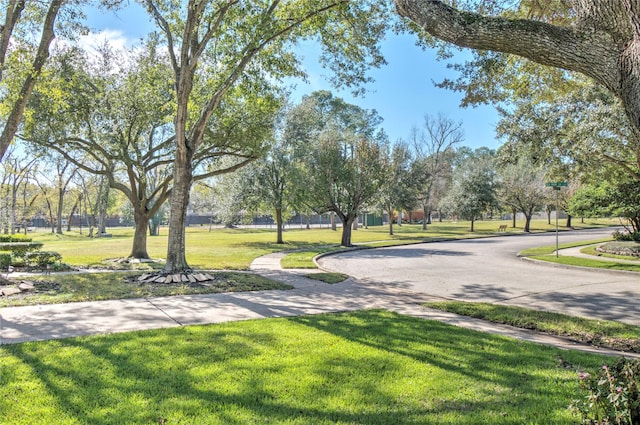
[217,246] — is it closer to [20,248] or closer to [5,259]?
[20,248]

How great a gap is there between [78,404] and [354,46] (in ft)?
35.9

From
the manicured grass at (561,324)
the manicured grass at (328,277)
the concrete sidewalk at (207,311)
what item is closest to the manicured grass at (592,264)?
the manicured grass at (561,324)

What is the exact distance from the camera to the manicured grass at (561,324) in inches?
213

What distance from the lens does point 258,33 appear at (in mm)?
10086

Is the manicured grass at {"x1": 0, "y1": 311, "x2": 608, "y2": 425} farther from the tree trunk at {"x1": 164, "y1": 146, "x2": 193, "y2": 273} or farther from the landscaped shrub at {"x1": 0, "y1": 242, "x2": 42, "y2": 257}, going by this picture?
the landscaped shrub at {"x1": 0, "y1": 242, "x2": 42, "y2": 257}

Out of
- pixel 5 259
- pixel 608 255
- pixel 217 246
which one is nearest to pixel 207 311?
pixel 5 259

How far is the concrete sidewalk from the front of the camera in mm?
→ 5469

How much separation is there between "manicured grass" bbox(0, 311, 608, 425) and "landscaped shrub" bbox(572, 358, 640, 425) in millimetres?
636

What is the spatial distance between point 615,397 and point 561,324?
4660mm

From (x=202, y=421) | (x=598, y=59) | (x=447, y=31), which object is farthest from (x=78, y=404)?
(x=598, y=59)

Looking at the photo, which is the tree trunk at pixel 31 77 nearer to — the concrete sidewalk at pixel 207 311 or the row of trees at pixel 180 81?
the row of trees at pixel 180 81

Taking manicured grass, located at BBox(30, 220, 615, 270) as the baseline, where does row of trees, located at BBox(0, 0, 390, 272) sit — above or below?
above

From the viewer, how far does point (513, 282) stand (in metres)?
11.0

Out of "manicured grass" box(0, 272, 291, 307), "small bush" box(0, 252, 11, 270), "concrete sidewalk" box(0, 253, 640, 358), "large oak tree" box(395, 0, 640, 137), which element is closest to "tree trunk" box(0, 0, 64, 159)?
"manicured grass" box(0, 272, 291, 307)
